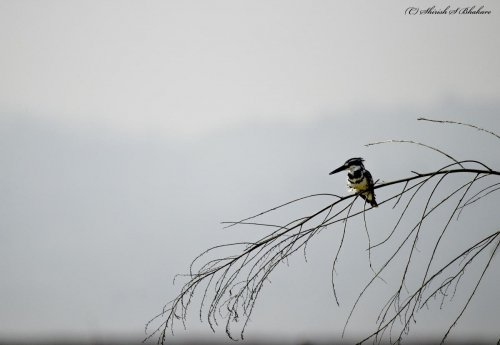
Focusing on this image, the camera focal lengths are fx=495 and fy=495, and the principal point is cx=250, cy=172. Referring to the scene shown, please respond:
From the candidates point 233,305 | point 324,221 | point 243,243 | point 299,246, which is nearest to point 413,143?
point 324,221

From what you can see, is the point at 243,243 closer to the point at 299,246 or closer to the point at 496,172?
the point at 299,246

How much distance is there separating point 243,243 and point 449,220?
34.9 inches

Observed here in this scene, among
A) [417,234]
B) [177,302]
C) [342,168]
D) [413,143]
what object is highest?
[342,168]

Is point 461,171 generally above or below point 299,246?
above

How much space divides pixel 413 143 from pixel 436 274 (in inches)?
21.6

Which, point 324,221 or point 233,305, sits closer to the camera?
point 324,221

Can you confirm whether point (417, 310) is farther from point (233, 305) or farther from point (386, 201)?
point (233, 305)

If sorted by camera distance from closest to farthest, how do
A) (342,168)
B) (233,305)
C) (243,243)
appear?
1. (243,243)
2. (233,305)
3. (342,168)

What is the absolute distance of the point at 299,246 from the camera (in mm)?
2189

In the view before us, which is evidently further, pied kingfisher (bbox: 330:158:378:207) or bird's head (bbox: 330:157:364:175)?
bird's head (bbox: 330:157:364:175)

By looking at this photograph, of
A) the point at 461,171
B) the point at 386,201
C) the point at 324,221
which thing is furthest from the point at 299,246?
the point at 461,171

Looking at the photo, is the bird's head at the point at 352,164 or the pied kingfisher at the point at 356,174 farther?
the bird's head at the point at 352,164

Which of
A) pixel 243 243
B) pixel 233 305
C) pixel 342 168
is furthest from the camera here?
pixel 342 168

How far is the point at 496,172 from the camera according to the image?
2053 millimetres
